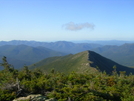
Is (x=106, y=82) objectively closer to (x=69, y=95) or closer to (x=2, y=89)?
(x=69, y=95)

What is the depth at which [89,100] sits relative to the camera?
41.3ft

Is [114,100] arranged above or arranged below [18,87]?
below

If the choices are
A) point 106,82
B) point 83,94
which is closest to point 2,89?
point 83,94

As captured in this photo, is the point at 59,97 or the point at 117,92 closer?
the point at 59,97

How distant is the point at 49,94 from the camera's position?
13258 millimetres

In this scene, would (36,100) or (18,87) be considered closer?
(36,100)

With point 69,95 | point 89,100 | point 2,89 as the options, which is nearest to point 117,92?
point 89,100

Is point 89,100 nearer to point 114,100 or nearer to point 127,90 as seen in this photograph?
point 114,100

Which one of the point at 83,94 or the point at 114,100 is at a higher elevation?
the point at 83,94

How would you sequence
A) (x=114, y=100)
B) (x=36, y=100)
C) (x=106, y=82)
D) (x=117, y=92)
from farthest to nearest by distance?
(x=106, y=82), (x=117, y=92), (x=114, y=100), (x=36, y=100)

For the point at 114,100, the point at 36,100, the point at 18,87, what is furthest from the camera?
the point at 114,100

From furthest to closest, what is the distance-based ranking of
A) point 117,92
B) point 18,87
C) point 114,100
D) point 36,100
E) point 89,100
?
point 117,92, point 114,100, point 18,87, point 89,100, point 36,100

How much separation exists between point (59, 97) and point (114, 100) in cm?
643

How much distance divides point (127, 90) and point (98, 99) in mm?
6509
